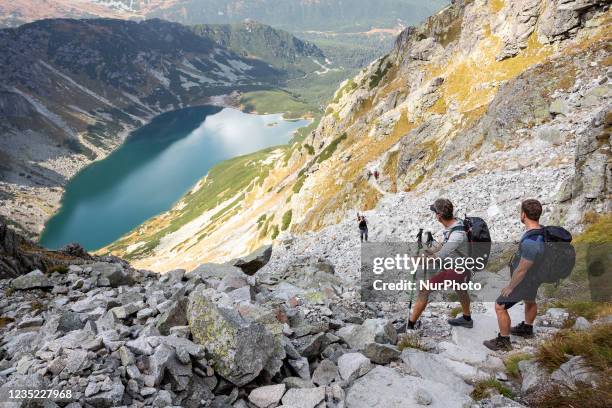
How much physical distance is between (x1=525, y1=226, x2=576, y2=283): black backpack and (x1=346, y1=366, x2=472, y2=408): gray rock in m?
3.37

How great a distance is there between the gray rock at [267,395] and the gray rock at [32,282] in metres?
11.7

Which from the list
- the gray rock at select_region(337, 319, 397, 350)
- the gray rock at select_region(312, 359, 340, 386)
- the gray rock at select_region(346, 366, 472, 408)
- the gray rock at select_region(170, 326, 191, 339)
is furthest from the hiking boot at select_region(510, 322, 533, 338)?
the gray rock at select_region(170, 326, 191, 339)

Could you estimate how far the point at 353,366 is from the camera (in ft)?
29.6

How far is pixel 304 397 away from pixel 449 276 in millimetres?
4725

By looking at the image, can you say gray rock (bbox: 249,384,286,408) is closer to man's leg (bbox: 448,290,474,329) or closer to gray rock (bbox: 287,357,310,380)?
gray rock (bbox: 287,357,310,380)

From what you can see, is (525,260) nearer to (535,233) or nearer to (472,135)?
(535,233)

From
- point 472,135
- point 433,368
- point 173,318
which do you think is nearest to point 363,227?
point 472,135

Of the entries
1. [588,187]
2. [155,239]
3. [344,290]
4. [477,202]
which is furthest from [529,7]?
[155,239]

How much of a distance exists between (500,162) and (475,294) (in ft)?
72.6

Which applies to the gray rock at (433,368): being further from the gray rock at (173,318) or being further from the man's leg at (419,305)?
the gray rock at (173,318)

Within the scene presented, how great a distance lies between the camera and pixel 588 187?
1692cm

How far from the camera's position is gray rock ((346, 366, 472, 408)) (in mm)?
7809

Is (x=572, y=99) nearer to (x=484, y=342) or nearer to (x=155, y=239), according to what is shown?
(x=484, y=342)

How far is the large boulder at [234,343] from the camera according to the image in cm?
820
